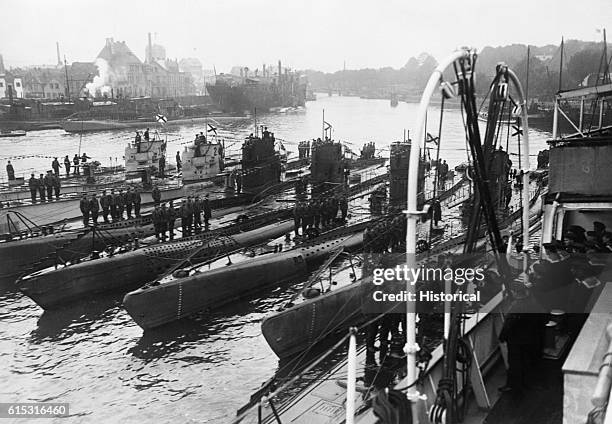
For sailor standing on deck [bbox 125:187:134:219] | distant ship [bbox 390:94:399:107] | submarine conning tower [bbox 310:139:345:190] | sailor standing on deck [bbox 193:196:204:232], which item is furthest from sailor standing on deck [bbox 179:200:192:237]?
distant ship [bbox 390:94:399:107]

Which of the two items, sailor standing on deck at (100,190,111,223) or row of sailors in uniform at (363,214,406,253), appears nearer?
row of sailors in uniform at (363,214,406,253)

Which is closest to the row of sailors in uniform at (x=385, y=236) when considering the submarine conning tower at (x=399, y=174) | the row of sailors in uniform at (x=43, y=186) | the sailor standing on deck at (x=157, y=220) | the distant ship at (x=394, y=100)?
the sailor standing on deck at (x=157, y=220)

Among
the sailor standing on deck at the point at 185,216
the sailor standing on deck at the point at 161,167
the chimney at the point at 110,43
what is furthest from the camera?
the chimney at the point at 110,43

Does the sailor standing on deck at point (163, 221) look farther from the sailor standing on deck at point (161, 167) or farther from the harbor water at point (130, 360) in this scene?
the sailor standing on deck at point (161, 167)

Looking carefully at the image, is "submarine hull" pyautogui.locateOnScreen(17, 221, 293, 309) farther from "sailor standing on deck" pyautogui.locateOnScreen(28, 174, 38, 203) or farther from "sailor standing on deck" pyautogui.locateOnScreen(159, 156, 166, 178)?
"sailor standing on deck" pyautogui.locateOnScreen(159, 156, 166, 178)

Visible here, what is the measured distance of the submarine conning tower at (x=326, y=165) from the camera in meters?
29.8


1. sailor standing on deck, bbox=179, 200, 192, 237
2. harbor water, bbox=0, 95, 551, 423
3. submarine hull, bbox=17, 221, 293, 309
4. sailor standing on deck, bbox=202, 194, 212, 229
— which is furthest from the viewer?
sailor standing on deck, bbox=202, 194, 212, 229

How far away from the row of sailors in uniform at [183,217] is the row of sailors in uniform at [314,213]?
3714 mm

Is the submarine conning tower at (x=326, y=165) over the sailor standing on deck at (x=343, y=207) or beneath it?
over

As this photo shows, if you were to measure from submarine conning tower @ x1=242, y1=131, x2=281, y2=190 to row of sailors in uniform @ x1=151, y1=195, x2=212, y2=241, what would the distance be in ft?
19.4

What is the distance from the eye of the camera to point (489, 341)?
781cm

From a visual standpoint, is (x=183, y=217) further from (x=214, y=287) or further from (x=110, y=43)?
(x=110, y=43)

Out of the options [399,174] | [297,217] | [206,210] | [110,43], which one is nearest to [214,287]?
[297,217]

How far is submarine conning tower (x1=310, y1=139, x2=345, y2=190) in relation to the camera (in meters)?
29.8
